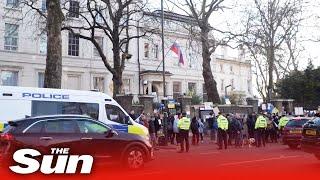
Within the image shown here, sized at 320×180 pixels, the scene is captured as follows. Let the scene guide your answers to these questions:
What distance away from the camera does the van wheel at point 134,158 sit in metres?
14.2

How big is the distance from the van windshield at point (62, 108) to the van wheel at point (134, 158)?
4.93m

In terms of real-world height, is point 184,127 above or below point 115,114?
below

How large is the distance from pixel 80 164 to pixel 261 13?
1273 inches

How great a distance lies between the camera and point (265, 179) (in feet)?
39.1

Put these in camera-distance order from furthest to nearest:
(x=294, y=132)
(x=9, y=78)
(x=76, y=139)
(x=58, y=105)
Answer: (x=9, y=78)
(x=294, y=132)
(x=58, y=105)
(x=76, y=139)

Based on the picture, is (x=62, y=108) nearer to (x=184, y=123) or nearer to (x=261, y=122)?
(x=184, y=123)

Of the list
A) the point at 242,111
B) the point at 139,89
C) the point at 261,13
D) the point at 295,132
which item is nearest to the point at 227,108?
the point at 242,111

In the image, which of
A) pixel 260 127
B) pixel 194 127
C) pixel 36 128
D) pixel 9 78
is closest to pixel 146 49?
pixel 9 78

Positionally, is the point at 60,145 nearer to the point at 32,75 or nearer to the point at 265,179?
the point at 265,179

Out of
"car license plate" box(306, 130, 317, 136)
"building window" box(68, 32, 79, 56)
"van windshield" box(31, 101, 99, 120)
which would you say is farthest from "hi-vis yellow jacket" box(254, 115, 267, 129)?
"building window" box(68, 32, 79, 56)

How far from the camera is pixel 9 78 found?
4250 centimetres

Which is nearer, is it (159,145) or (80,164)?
(80,164)

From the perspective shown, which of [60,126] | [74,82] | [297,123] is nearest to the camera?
[60,126]

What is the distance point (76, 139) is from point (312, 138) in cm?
695
